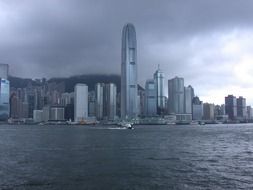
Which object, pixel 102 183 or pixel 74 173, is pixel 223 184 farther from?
pixel 74 173

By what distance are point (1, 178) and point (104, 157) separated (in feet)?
91.0

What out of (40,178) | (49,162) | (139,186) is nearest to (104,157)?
(49,162)

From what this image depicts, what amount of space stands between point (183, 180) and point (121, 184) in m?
8.98

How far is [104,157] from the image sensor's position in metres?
79.0

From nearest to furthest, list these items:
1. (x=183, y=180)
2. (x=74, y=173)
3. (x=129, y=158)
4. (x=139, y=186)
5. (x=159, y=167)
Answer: (x=139, y=186) < (x=183, y=180) < (x=74, y=173) < (x=159, y=167) < (x=129, y=158)

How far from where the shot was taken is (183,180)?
53.6 m

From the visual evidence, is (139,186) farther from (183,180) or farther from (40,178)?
(40,178)

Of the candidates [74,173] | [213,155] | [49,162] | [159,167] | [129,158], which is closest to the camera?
[74,173]

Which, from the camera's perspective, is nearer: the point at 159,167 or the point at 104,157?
the point at 159,167

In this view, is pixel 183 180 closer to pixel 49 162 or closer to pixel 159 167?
pixel 159 167

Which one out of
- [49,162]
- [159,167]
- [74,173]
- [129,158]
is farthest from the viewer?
[129,158]

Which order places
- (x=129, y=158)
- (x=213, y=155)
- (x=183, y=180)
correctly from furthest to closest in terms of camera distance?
(x=213, y=155) → (x=129, y=158) → (x=183, y=180)

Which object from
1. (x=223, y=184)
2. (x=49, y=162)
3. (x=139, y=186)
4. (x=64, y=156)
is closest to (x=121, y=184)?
(x=139, y=186)

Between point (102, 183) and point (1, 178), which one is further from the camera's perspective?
point (1, 178)
